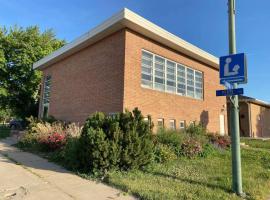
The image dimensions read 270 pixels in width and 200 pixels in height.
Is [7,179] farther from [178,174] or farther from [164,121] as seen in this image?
[164,121]

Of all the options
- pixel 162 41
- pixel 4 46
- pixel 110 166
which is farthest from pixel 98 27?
pixel 4 46

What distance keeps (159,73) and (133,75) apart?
2.50 m

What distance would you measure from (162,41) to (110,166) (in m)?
9.40

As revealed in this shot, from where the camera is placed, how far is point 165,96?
1557 cm

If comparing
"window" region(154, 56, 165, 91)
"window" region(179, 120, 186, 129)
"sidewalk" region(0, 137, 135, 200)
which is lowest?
"sidewalk" region(0, 137, 135, 200)

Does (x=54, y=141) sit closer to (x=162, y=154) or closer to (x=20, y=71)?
(x=162, y=154)

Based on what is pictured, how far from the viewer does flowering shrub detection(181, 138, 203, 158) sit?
11500 millimetres

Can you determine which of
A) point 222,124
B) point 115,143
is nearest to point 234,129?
point 115,143

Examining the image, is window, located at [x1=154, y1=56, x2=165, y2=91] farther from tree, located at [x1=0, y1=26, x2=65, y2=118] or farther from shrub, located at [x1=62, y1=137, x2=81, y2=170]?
tree, located at [x1=0, y1=26, x2=65, y2=118]

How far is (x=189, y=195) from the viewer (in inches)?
234

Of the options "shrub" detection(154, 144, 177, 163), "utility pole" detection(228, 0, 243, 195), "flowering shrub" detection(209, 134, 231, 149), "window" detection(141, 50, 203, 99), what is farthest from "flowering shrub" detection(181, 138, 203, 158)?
"utility pole" detection(228, 0, 243, 195)

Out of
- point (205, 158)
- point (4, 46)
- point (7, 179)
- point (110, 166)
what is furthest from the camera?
point (4, 46)

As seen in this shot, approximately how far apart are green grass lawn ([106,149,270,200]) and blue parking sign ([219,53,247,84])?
284 cm

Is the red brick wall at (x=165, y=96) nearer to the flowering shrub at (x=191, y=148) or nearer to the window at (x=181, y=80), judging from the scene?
the window at (x=181, y=80)
